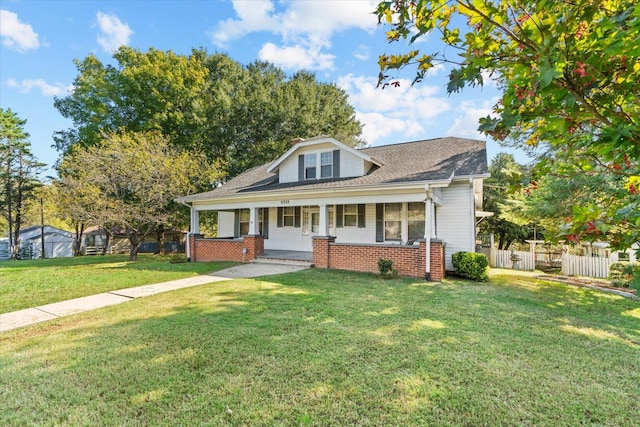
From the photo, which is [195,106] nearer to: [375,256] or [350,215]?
[350,215]

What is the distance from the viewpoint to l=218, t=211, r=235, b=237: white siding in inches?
658

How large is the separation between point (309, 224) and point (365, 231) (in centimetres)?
296

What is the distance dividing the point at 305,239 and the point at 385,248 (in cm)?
528

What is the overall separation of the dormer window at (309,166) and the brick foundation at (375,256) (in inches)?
146

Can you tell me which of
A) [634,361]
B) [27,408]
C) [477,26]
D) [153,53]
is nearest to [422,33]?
[477,26]

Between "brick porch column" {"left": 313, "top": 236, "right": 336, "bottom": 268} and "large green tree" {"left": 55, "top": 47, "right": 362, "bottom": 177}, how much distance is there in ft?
44.4

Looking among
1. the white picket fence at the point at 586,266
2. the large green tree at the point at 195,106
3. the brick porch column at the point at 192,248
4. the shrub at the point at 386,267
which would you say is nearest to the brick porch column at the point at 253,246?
the brick porch column at the point at 192,248

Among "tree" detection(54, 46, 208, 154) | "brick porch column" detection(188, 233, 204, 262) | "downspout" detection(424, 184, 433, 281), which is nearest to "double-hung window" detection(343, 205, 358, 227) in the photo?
Answer: "downspout" detection(424, 184, 433, 281)

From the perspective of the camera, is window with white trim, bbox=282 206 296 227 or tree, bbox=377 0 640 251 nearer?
tree, bbox=377 0 640 251

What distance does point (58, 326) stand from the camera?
5242 millimetres

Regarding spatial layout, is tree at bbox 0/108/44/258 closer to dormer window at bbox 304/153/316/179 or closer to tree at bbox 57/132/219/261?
tree at bbox 57/132/219/261

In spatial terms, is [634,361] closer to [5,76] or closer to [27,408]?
[27,408]

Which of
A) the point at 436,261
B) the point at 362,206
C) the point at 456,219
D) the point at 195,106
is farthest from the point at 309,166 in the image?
the point at 195,106

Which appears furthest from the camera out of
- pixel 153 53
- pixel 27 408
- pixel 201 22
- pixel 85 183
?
pixel 153 53
